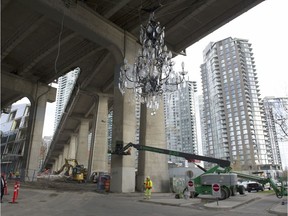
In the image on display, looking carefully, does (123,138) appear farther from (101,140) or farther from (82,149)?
(82,149)

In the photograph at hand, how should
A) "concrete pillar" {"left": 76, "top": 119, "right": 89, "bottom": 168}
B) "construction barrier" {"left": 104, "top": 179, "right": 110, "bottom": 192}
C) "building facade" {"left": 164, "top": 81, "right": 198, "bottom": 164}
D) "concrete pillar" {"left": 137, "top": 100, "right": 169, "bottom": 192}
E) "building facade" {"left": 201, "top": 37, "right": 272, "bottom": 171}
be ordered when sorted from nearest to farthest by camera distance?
"construction barrier" {"left": 104, "top": 179, "right": 110, "bottom": 192}, "concrete pillar" {"left": 137, "top": 100, "right": 169, "bottom": 192}, "building facade" {"left": 164, "top": 81, "right": 198, "bottom": 164}, "concrete pillar" {"left": 76, "top": 119, "right": 89, "bottom": 168}, "building facade" {"left": 201, "top": 37, "right": 272, "bottom": 171}

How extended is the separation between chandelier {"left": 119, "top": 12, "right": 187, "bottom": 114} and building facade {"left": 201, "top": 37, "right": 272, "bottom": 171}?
32.5 m

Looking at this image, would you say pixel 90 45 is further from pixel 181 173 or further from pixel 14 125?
pixel 14 125

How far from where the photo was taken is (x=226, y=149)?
8119 centimetres

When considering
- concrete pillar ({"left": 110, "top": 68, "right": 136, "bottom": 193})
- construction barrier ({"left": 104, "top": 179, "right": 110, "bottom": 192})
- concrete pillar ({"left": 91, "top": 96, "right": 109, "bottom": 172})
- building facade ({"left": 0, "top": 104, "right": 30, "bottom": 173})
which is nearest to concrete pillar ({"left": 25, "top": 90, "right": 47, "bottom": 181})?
concrete pillar ({"left": 91, "top": 96, "right": 109, "bottom": 172})

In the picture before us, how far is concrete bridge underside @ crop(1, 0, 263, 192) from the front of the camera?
2198cm

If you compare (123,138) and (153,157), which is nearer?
(123,138)

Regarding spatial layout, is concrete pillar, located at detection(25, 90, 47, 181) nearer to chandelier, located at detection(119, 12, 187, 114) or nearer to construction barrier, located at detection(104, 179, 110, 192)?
construction barrier, located at detection(104, 179, 110, 192)

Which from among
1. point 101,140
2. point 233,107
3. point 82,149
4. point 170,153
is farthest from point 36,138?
point 233,107

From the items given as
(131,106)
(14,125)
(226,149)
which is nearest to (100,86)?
(131,106)

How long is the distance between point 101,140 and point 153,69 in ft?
96.2

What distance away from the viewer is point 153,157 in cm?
2484

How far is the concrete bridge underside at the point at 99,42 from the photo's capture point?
72.1 ft

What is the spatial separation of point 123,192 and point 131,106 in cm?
765
